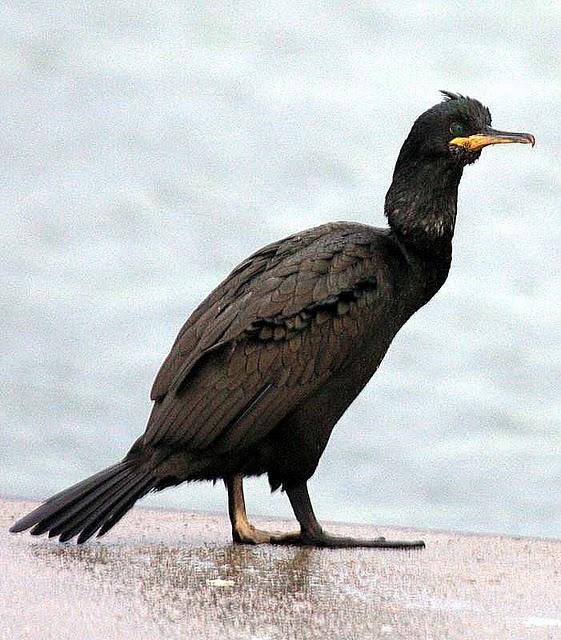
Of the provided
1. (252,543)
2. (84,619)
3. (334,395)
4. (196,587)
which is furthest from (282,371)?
(84,619)

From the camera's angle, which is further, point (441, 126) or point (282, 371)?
point (441, 126)

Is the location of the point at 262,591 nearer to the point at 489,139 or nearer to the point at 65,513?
the point at 65,513

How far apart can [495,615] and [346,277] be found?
71.8 inches

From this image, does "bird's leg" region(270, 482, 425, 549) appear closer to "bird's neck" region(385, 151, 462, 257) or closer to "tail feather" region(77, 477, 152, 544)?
"tail feather" region(77, 477, 152, 544)

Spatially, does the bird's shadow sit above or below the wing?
below

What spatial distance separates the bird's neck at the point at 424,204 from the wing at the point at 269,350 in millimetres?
370

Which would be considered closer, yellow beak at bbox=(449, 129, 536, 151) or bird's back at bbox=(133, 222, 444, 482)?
A: bird's back at bbox=(133, 222, 444, 482)

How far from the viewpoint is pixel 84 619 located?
13.7ft

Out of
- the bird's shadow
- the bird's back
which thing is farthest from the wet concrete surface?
the bird's back

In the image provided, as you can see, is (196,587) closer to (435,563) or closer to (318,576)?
(318,576)

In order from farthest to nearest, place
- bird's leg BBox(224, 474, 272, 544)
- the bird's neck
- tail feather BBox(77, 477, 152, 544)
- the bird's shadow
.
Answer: the bird's neck < bird's leg BBox(224, 474, 272, 544) < tail feather BBox(77, 477, 152, 544) < the bird's shadow

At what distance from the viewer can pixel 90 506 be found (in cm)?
570

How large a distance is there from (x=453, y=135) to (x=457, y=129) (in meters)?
0.04

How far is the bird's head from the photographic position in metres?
6.30
